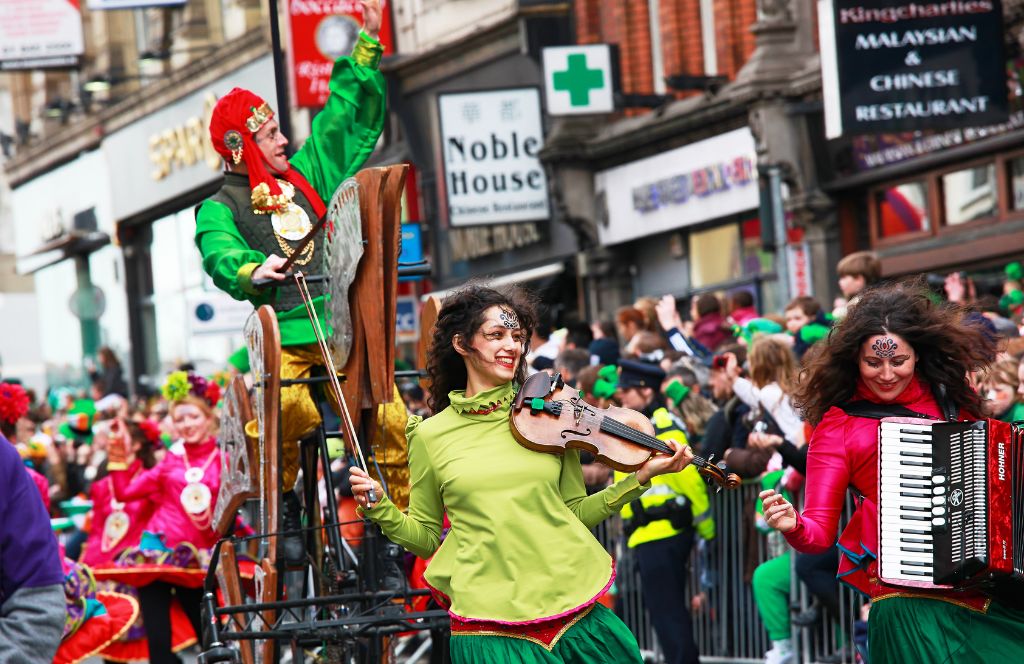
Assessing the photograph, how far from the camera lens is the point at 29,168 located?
134 feet

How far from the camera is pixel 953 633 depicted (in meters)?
5.71

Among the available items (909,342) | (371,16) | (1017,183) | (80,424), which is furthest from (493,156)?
(909,342)

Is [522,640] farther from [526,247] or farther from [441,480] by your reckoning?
[526,247]

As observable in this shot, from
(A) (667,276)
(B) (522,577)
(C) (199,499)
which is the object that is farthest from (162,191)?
(B) (522,577)

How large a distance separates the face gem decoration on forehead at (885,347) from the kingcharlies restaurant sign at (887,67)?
7.44 m

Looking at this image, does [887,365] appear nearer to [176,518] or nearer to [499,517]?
[499,517]

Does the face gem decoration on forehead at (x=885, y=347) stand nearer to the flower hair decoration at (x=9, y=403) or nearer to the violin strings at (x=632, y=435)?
the violin strings at (x=632, y=435)

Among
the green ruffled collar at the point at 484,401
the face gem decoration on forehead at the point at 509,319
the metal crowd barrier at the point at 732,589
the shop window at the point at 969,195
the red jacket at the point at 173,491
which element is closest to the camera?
the green ruffled collar at the point at 484,401

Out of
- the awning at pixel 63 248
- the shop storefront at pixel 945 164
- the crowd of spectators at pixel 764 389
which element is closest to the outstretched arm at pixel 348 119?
the crowd of spectators at pixel 764 389

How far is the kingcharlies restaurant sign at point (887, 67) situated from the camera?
43.2ft

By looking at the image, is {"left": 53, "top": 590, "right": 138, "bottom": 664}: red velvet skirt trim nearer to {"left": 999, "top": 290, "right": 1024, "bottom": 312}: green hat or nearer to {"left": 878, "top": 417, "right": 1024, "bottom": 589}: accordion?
{"left": 878, "top": 417, "right": 1024, "bottom": 589}: accordion

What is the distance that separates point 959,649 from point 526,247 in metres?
17.7

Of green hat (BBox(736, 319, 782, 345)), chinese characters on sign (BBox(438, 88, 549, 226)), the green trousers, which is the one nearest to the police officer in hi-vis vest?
the green trousers

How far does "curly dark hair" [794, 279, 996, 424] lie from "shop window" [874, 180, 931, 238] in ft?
34.8
